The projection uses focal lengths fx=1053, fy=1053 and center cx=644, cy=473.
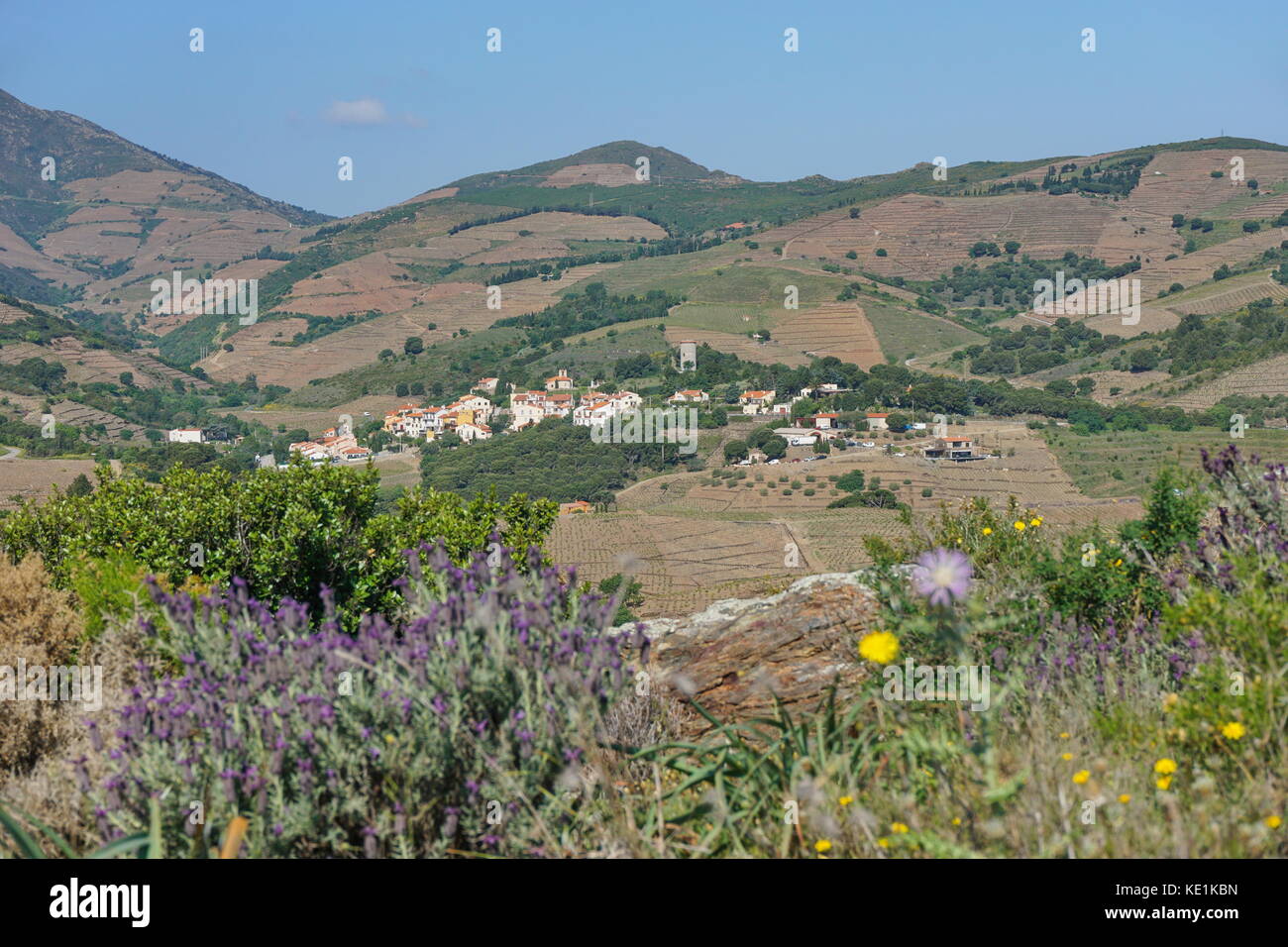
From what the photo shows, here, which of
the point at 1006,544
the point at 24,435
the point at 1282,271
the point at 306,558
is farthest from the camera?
the point at 1282,271

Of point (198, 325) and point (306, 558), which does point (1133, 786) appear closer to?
point (306, 558)

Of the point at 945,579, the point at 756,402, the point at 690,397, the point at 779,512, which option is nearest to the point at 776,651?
the point at 945,579

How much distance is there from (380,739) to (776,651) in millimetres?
3137

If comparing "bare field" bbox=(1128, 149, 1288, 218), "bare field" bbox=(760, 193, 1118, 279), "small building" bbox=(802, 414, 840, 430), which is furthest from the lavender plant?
"bare field" bbox=(1128, 149, 1288, 218)

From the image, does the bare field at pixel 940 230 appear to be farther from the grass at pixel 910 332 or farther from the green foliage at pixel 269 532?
the green foliage at pixel 269 532

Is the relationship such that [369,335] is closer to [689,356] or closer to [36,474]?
[689,356]

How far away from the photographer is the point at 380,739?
2.59 m

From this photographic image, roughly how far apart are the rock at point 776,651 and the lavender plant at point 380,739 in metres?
1.83

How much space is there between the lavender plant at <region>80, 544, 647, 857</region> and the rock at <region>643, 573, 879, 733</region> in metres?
1.83

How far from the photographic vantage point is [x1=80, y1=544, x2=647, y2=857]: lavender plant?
249cm

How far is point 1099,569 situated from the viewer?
Answer: 495 cm
